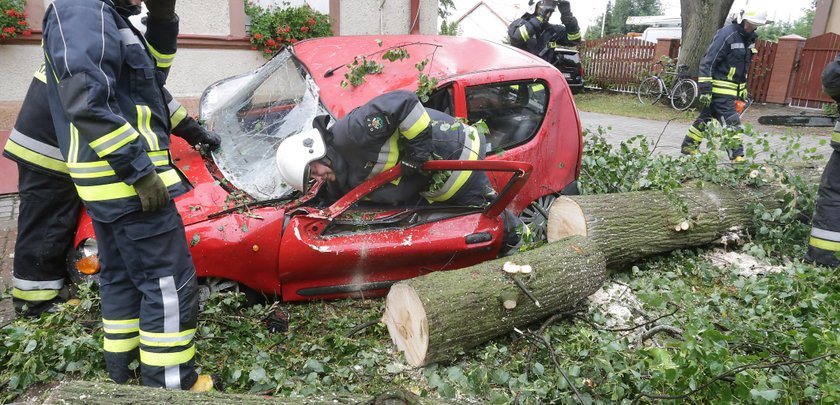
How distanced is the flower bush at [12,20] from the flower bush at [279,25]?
7.99 ft

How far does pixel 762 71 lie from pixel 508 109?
12502 mm

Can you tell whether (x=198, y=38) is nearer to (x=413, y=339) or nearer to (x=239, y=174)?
(x=239, y=174)

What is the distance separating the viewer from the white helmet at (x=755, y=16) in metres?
6.51

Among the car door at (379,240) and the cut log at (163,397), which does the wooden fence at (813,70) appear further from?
the cut log at (163,397)

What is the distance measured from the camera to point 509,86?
3.92m

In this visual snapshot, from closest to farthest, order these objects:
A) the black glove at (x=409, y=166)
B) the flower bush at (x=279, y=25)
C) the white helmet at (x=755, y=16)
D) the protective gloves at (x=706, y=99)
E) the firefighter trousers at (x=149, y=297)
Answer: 1. the firefighter trousers at (x=149, y=297)
2. the black glove at (x=409, y=166)
3. the white helmet at (x=755, y=16)
4. the protective gloves at (x=706, y=99)
5. the flower bush at (x=279, y=25)

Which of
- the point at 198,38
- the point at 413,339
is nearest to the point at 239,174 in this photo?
the point at 413,339

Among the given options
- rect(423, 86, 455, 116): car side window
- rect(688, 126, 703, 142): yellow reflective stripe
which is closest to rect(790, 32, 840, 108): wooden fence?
rect(688, 126, 703, 142): yellow reflective stripe

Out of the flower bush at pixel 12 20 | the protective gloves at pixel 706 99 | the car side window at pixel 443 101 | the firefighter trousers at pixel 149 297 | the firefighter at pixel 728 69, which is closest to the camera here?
the firefighter trousers at pixel 149 297

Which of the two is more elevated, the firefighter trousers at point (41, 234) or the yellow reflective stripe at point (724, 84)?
the yellow reflective stripe at point (724, 84)

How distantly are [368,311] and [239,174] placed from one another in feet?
3.51

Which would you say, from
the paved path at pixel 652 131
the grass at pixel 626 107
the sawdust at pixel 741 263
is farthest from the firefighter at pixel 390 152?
the grass at pixel 626 107

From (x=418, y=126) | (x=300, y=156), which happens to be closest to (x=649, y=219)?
(x=418, y=126)

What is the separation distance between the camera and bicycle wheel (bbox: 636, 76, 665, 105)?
1362 cm
